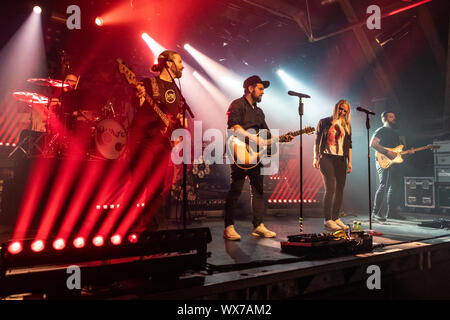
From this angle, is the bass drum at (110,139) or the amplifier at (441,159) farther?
the amplifier at (441,159)

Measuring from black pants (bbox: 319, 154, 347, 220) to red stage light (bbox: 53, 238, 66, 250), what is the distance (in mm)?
3707

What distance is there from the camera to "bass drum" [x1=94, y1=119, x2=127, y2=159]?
210 inches

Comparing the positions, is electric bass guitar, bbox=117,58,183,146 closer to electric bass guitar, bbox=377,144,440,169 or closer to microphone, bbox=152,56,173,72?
microphone, bbox=152,56,173,72

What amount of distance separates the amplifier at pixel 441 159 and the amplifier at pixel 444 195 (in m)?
0.53

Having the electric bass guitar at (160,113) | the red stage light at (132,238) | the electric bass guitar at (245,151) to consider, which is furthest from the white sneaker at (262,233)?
the red stage light at (132,238)

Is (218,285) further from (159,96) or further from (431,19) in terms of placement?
(431,19)

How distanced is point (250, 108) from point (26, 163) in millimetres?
3374

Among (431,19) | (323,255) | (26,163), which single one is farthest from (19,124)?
(431,19)

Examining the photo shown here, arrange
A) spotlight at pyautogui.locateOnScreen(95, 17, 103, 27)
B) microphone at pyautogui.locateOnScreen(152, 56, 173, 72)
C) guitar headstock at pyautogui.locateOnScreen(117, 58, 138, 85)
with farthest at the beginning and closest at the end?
1. spotlight at pyautogui.locateOnScreen(95, 17, 103, 27)
2. microphone at pyautogui.locateOnScreen(152, 56, 173, 72)
3. guitar headstock at pyautogui.locateOnScreen(117, 58, 138, 85)

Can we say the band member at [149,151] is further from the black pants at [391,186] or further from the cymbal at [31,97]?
the black pants at [391,186]

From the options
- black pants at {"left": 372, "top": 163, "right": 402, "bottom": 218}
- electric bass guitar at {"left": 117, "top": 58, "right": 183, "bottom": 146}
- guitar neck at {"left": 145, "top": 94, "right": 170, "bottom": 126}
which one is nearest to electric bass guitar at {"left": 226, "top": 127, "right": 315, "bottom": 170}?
electric bass guitar at {"left": 117, "top": 58, "right": 183, "bottom": 146}

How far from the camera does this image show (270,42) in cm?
827

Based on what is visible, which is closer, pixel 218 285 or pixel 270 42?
pixel 218 285

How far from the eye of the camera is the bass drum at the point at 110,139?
5340 millimetres
